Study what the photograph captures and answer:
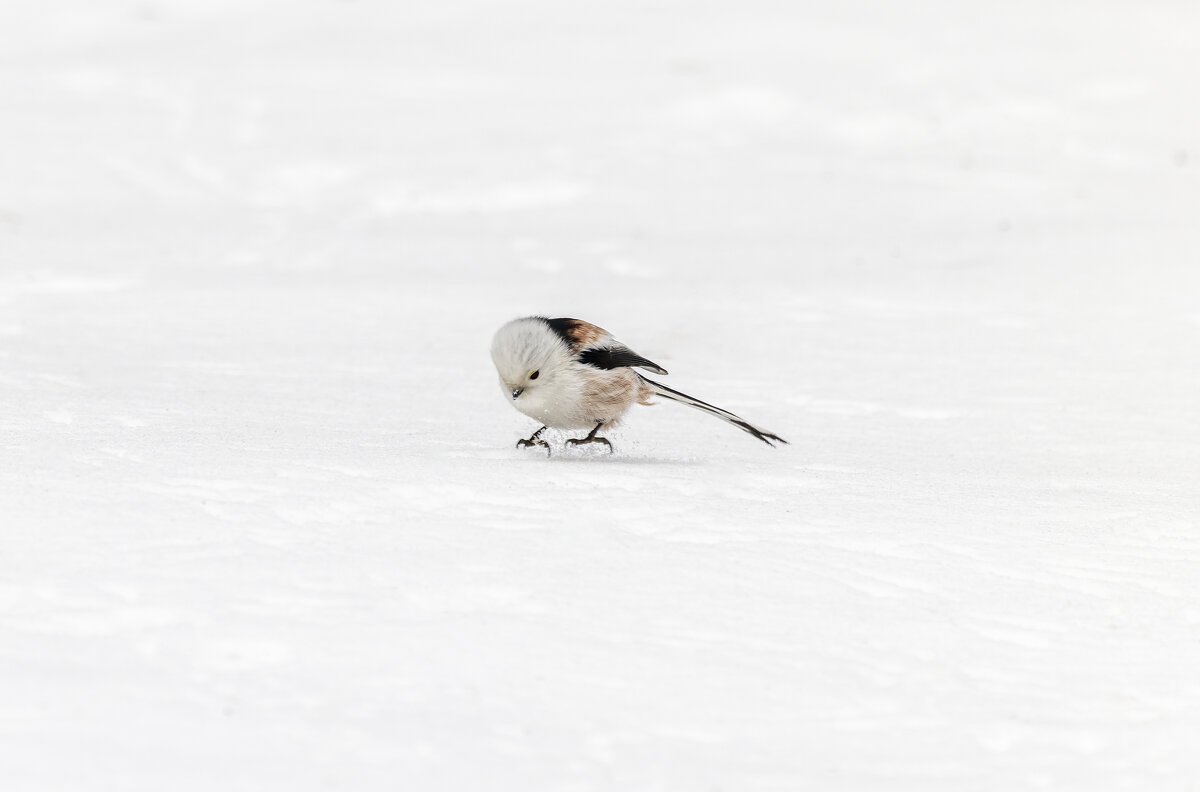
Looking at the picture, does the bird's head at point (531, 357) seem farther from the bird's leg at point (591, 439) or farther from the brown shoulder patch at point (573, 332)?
the bird's leg at point (591, 439)

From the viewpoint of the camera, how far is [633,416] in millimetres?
7355

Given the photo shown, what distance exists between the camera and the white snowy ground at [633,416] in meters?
3.32

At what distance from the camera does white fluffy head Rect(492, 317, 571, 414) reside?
5086mm

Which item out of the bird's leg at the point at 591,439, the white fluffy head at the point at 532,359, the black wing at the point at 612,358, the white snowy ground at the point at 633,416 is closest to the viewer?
the white snowy ground at the point at 633,416

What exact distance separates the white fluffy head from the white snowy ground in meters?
0.30

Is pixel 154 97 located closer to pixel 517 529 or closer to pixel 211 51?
pixel 211 51

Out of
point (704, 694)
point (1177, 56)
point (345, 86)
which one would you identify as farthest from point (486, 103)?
point (704, 694)

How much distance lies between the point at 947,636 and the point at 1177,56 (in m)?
14.1

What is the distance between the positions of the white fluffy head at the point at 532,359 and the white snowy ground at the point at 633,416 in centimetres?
30

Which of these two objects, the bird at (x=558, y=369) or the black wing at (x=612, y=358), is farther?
the black wing at (x=612, y=358)

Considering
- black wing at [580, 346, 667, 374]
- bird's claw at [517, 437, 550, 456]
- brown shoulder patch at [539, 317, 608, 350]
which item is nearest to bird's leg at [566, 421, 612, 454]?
bird's claw at [517, 437, 550, 456]

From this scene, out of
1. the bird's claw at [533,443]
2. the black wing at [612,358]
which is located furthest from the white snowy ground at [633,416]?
the black wing at [612,358]

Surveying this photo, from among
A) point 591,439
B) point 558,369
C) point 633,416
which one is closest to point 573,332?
point 558,369

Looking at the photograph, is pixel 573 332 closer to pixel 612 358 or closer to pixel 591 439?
pixel 612 358
